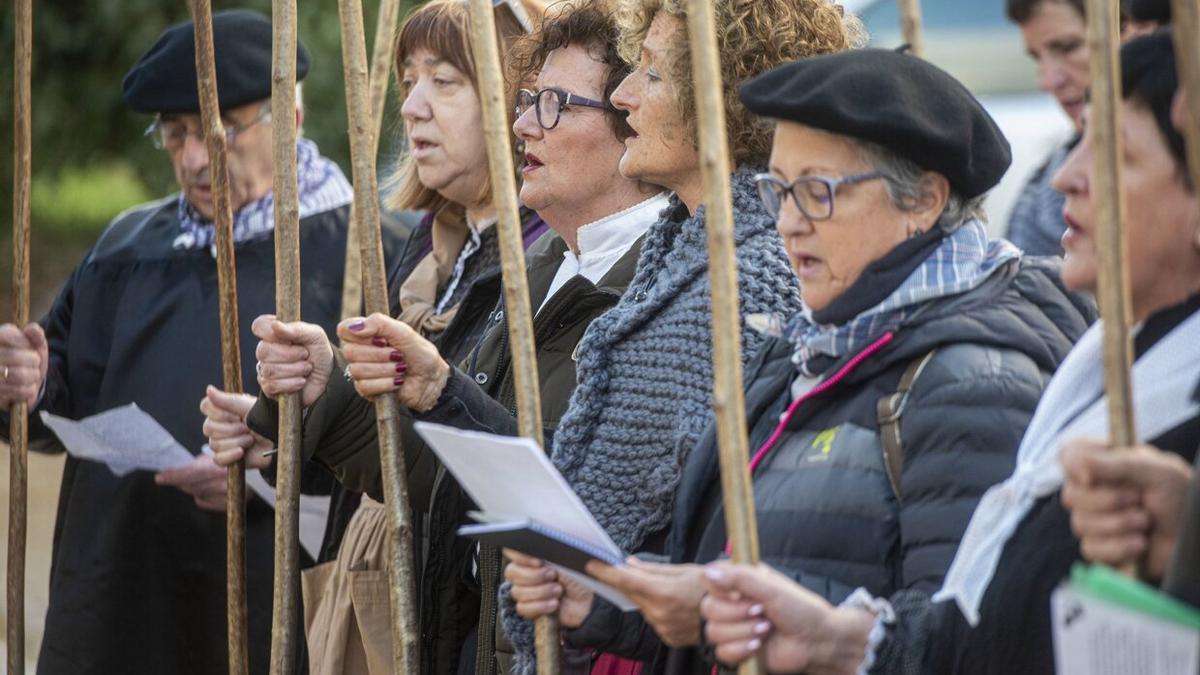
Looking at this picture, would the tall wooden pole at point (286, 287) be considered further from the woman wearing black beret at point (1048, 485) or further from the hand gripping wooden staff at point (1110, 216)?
the hand gripping wooden staff at point (1110, 216)

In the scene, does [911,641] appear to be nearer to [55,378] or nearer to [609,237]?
[609,237]

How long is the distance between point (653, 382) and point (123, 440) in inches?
67.7

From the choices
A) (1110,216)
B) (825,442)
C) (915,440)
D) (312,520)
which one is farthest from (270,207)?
(1110,216)

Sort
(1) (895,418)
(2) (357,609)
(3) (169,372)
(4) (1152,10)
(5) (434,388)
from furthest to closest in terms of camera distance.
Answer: (3) (169,372) → (2) (357,609) → (5) (434,388) → (1) (895,418) → (4) (1152,10)

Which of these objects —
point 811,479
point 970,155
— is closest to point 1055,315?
point 970,155

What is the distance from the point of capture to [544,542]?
2.06m

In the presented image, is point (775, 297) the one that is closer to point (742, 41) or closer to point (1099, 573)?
point (742, 41)

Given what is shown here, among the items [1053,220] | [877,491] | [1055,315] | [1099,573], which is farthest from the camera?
[1053,220]

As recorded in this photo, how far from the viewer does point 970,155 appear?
216 centimetres

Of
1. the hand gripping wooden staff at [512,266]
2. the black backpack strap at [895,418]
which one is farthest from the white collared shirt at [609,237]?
the black backpack strap at [895,418]

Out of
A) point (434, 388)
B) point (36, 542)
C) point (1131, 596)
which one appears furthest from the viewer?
point (36, 542)

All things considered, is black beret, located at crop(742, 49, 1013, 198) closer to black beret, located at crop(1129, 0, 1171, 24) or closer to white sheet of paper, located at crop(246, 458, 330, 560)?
black beret, located at crop(1129, 0, 1171, 24)

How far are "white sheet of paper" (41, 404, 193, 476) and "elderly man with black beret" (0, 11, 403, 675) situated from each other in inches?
6.9

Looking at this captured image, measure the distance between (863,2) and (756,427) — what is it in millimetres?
7439
